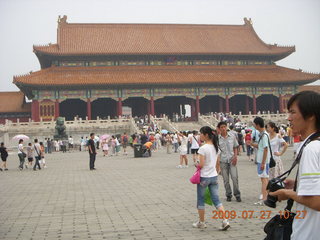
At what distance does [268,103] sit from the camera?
45844 millimetres

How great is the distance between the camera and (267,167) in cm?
761

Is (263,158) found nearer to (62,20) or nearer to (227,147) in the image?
(227,147)

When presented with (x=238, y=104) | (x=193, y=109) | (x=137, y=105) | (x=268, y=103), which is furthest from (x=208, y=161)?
(x=268, y=103)

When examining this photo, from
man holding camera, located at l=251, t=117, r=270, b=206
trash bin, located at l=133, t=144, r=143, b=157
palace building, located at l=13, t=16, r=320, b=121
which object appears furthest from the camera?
palace building, located at l=13, t=16, r=320, b=121

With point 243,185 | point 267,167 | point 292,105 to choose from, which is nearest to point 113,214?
point 267,167

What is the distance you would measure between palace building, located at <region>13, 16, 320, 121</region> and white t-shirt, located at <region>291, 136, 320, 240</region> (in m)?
35.5

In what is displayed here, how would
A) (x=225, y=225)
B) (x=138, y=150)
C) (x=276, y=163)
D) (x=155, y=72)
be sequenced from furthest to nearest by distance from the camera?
(x=155, y=72), (x=138, y=150), (x=276, y=163), (x=225, y=225)

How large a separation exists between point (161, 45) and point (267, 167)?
36.4 meters

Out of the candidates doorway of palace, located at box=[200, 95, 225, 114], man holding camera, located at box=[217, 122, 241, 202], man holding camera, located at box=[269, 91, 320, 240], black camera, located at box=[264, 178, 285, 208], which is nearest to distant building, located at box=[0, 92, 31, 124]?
doorway of palace, located at box=[200, 95, 225, 114]

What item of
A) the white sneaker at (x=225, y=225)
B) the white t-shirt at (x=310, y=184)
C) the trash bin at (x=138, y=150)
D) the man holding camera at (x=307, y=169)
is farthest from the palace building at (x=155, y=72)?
the white t-shirt at (x=310, y=184)

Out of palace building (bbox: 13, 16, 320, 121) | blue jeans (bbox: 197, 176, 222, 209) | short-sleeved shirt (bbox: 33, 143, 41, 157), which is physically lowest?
blue jeans (bbox: 197, 176, 222, 209)

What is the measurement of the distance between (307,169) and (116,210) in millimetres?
5189

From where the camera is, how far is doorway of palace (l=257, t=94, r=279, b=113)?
44312 millimetres

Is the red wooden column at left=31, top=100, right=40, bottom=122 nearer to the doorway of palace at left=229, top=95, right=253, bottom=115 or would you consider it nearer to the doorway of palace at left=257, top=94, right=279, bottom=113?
the doorway of palace at left=229, top=95, right=253, bottom=115
